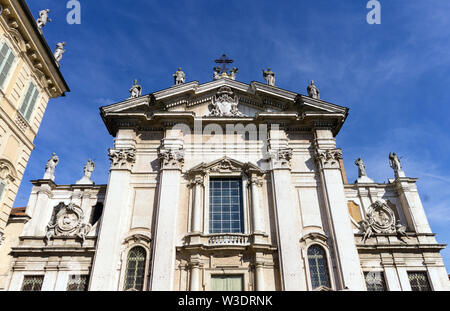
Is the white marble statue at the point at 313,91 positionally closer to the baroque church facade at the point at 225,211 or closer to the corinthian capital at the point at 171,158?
the baroque church facade at the point at 225,211

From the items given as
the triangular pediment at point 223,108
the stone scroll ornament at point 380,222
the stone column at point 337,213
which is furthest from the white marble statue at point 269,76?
the stone scroll ornament at point 380,222

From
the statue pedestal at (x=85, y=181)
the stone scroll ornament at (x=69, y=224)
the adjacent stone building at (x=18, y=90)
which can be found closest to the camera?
the adjacent stone building at (x=18, y=90)

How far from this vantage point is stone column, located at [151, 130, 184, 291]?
13148 millimetres

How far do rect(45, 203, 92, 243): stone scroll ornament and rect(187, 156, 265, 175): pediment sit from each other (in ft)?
17.2

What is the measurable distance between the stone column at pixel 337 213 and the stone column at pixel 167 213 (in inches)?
263

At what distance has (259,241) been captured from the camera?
13.9 metres

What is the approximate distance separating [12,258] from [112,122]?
24.9 ft

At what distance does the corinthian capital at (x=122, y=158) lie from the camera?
1592 cm

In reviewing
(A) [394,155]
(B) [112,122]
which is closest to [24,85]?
(B) [112,122]

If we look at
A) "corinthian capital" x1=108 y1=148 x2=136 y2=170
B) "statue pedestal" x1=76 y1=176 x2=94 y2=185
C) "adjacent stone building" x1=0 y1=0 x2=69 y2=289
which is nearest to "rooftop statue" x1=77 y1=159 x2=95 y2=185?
"statue pedestal" x1=76 y1=176 x2=94 y2=185

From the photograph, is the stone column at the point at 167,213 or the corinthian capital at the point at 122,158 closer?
the stone column at the point at 167,213

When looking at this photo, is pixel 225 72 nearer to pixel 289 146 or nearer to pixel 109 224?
pixel 289 146

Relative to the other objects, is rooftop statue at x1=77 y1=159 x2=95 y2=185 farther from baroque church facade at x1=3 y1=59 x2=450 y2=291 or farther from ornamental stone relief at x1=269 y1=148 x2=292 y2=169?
ornamental stone relief at x1=269 y1=148 x2=292 y2=169

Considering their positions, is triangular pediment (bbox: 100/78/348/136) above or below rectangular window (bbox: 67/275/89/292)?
above
